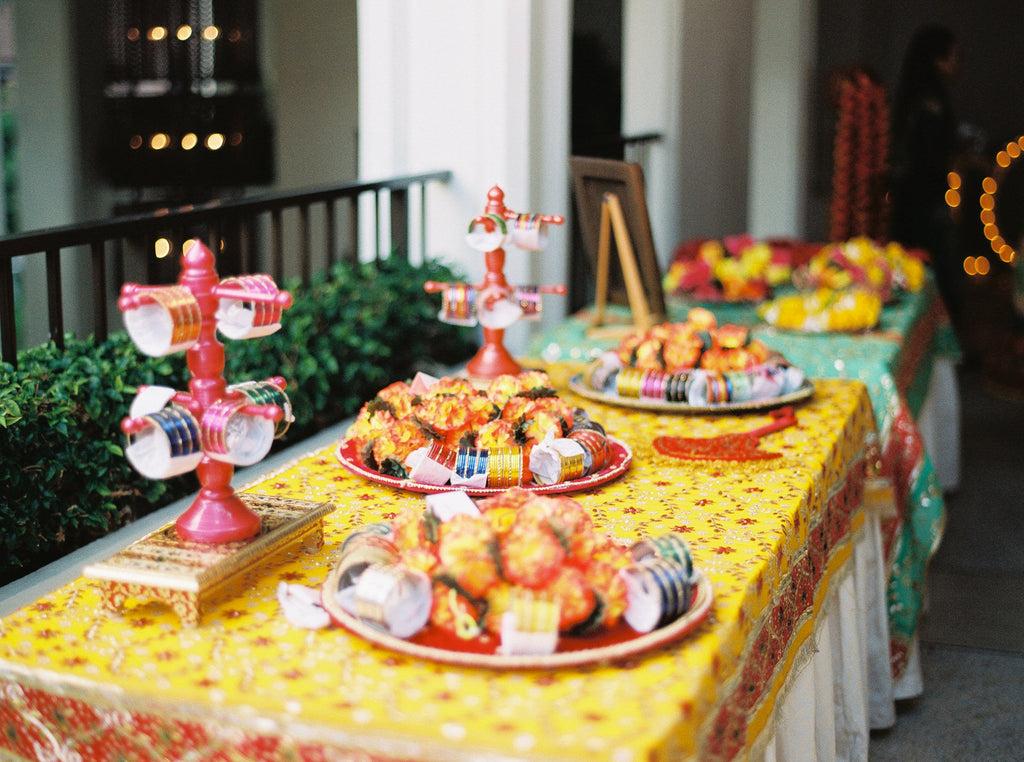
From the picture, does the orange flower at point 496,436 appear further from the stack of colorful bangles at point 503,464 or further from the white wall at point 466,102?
the white wall at point 466,102

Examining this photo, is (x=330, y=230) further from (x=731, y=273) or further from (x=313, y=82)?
(x=313, y=82)

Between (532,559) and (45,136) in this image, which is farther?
(45,136)

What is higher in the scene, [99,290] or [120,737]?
[99,290]

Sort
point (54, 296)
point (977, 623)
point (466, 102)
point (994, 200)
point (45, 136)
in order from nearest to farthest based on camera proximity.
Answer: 1. point (54, 296)
2. point (977, 623)
3. point (466, 102)
4. point (45, 136)
5. point (994, 200)

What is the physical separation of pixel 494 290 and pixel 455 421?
1.50ft

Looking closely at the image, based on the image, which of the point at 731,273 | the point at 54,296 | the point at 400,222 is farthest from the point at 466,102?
the point at 54,296

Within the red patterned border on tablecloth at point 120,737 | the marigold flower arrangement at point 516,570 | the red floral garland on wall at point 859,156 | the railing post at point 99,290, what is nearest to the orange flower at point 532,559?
the marigold flower arrangement at point 516,570

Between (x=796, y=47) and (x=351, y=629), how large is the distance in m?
6.72

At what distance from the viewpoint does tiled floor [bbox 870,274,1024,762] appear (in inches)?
95.2

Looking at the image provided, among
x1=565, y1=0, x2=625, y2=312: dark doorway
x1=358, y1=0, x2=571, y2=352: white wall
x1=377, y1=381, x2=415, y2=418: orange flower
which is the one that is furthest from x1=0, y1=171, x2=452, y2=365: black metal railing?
x1=565, y1=0, x2=625, y2=312: dark doorway

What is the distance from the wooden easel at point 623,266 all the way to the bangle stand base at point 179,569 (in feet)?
5.12

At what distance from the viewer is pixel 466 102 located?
364cm

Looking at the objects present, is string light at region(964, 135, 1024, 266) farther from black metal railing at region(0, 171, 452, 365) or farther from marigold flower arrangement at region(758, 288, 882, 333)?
marigold flower arrangement at region(758, 288, 882, 333)

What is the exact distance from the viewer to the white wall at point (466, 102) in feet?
11.8
